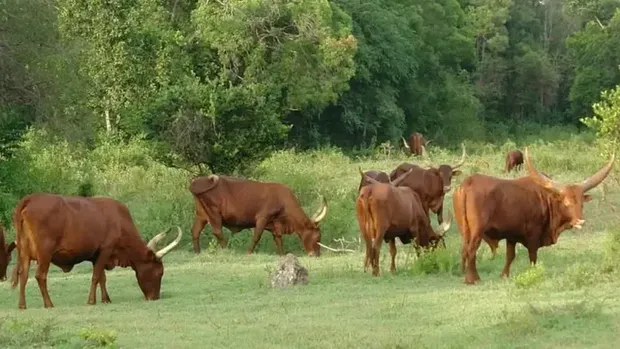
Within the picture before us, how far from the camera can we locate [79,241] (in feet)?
45.3

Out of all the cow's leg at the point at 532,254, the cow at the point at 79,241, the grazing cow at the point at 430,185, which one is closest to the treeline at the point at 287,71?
the grazing cow at the point at 430,185

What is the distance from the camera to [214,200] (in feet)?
67.4

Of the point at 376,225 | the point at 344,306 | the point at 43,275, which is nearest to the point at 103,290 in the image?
the point at 43,275

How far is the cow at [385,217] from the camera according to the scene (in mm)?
15609

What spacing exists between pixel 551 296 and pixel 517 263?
3.83 m

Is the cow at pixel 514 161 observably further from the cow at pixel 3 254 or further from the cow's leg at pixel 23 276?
the cow's leg at pixel 23 276

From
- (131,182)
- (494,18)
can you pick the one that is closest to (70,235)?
(131,182)

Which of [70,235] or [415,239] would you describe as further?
[415,239]

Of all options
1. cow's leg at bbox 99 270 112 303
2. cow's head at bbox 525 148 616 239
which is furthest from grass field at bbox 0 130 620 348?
cow's head at bbox 525 148 616 239

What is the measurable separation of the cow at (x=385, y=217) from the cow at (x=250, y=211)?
4.27m

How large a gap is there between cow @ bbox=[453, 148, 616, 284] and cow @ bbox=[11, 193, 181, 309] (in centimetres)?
366

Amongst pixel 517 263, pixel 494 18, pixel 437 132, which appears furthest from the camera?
pixel 494 18

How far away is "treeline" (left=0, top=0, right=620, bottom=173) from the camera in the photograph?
23.6m

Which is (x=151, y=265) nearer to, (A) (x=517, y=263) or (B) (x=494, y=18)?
(A) (x=517, y=263)
